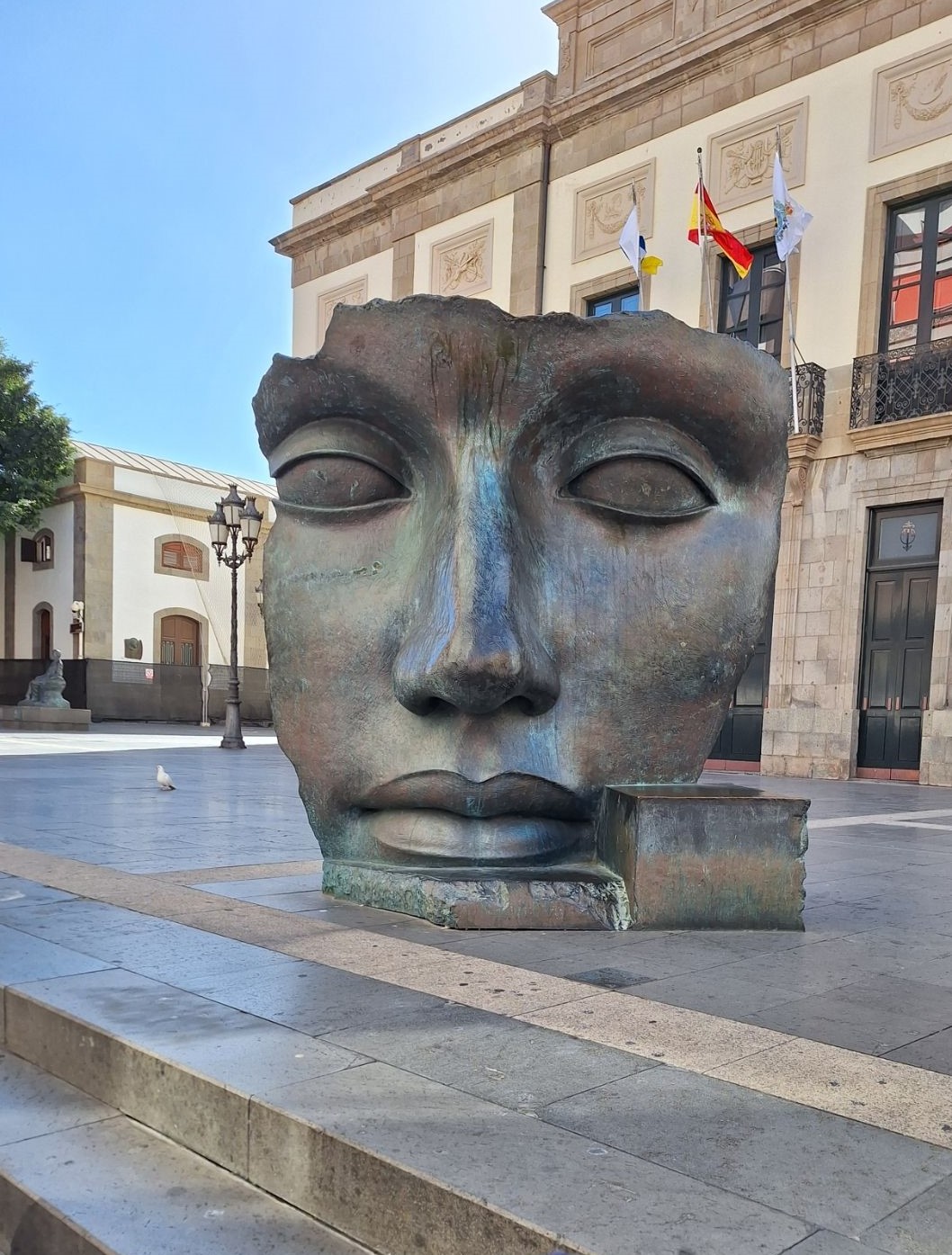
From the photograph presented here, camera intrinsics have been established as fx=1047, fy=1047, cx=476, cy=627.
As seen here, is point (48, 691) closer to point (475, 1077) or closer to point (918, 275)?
point (918, 275)

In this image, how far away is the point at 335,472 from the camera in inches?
162

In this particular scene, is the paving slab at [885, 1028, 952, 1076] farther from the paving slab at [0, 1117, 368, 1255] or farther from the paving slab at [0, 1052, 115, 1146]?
the paving slab at [0, 1052, 115, 1146]

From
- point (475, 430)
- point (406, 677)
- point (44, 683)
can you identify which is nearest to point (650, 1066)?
point (406, 677)

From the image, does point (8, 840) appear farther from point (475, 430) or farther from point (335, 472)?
point (475, 430)

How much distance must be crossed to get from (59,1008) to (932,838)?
6287 millimetres

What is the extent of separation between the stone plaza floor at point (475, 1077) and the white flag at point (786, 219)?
13.4m

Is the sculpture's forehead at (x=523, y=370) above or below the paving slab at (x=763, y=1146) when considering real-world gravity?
above

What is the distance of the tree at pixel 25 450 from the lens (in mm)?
32719

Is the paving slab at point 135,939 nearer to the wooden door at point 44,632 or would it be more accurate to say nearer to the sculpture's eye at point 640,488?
the sculpture's eye at point 640,488

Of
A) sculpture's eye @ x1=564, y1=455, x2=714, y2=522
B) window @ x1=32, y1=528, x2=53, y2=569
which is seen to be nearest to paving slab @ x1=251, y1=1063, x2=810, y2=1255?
sculpture's eye @ x1=564, y1=455, x2=714, y2=522

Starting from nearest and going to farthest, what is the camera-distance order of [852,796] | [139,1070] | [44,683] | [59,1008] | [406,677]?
[139,1070], [59,1008], [406,677], [852,796], [44,683]

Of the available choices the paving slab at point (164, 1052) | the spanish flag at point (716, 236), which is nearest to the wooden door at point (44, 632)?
the spanish flag at point (716, 236)

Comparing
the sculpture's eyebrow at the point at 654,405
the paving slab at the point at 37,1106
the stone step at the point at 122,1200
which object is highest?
the sculpture's eyebrow at the point at 654,405

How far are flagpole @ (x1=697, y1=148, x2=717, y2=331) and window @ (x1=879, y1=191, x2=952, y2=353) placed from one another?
2.68 metres
